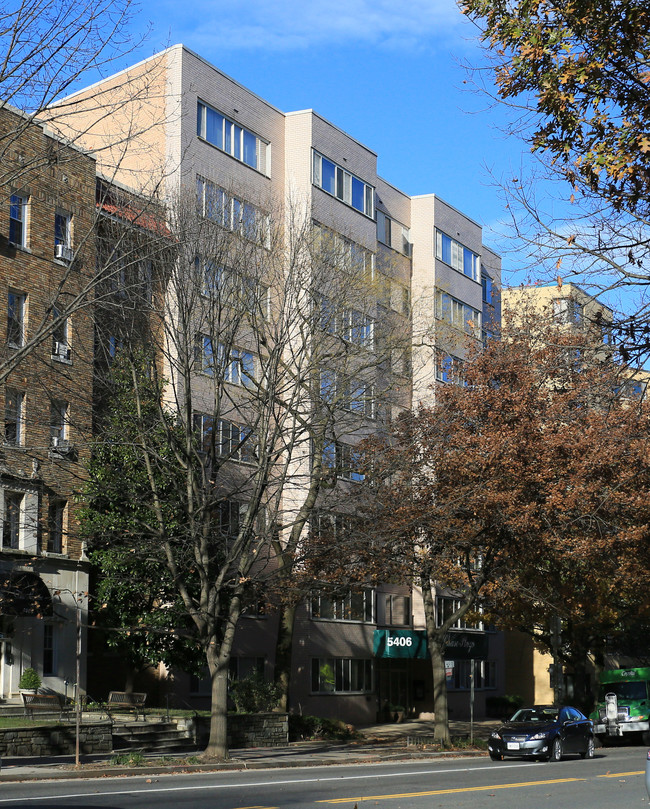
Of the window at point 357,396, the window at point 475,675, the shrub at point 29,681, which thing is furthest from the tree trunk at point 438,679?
the window at point 475,675

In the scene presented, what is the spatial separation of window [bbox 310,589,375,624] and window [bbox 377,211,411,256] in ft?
52.8

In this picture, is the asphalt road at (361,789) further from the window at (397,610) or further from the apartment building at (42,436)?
the window at (397,610)

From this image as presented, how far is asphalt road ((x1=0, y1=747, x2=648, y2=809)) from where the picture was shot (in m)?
14.6

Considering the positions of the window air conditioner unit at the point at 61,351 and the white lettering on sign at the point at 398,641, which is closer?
the window air conditioner unit at the point at 61,351

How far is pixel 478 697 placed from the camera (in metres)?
53.8

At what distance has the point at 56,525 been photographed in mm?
30172

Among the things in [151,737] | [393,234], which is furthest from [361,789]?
[393,234]

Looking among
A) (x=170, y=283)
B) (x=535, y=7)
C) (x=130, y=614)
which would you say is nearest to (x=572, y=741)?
(x=130, y=614)

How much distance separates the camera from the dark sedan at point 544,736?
24812mm

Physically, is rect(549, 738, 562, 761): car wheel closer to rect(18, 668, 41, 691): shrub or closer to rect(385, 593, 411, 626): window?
rect(18, 668, 41, 691): shrub

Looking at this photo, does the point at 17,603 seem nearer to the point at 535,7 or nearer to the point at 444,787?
the point at 444,787

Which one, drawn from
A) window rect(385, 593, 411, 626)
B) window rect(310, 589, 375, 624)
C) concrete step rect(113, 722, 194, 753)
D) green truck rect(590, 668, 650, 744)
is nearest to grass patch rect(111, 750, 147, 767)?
concrete step rect(113, 722, 194, 753)

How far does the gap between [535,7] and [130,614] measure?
22011 mm

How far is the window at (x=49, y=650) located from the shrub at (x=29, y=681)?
4.31 ft
